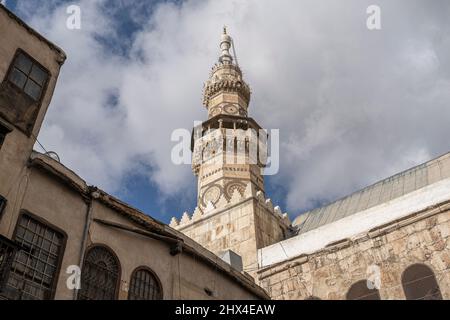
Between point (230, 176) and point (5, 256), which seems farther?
point (230, 176)

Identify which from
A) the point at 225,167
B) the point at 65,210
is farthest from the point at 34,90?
the point at 225,167

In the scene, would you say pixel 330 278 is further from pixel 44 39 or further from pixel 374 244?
pixel 44 39

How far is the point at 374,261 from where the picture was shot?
1766 cm

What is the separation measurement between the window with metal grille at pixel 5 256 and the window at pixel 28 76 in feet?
12.3

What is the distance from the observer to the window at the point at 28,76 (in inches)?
411

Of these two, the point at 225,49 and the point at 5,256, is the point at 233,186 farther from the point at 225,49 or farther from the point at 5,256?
the point at 5,256

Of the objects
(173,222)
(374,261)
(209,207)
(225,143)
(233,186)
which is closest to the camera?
(374,261)

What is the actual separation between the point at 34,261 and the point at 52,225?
87 cm

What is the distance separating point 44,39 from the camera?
11.4 meters

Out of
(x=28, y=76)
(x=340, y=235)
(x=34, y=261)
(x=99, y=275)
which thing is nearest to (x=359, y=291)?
(x=340, y=235)

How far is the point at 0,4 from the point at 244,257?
14631 millimetres

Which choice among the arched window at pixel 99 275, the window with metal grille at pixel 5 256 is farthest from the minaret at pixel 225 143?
the window with metal grille at pixel 5 256

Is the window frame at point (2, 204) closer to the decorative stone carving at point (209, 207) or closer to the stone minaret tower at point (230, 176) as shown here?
the stone minaret tower at point (230, 176)

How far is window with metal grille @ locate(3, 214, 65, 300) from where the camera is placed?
891cm
